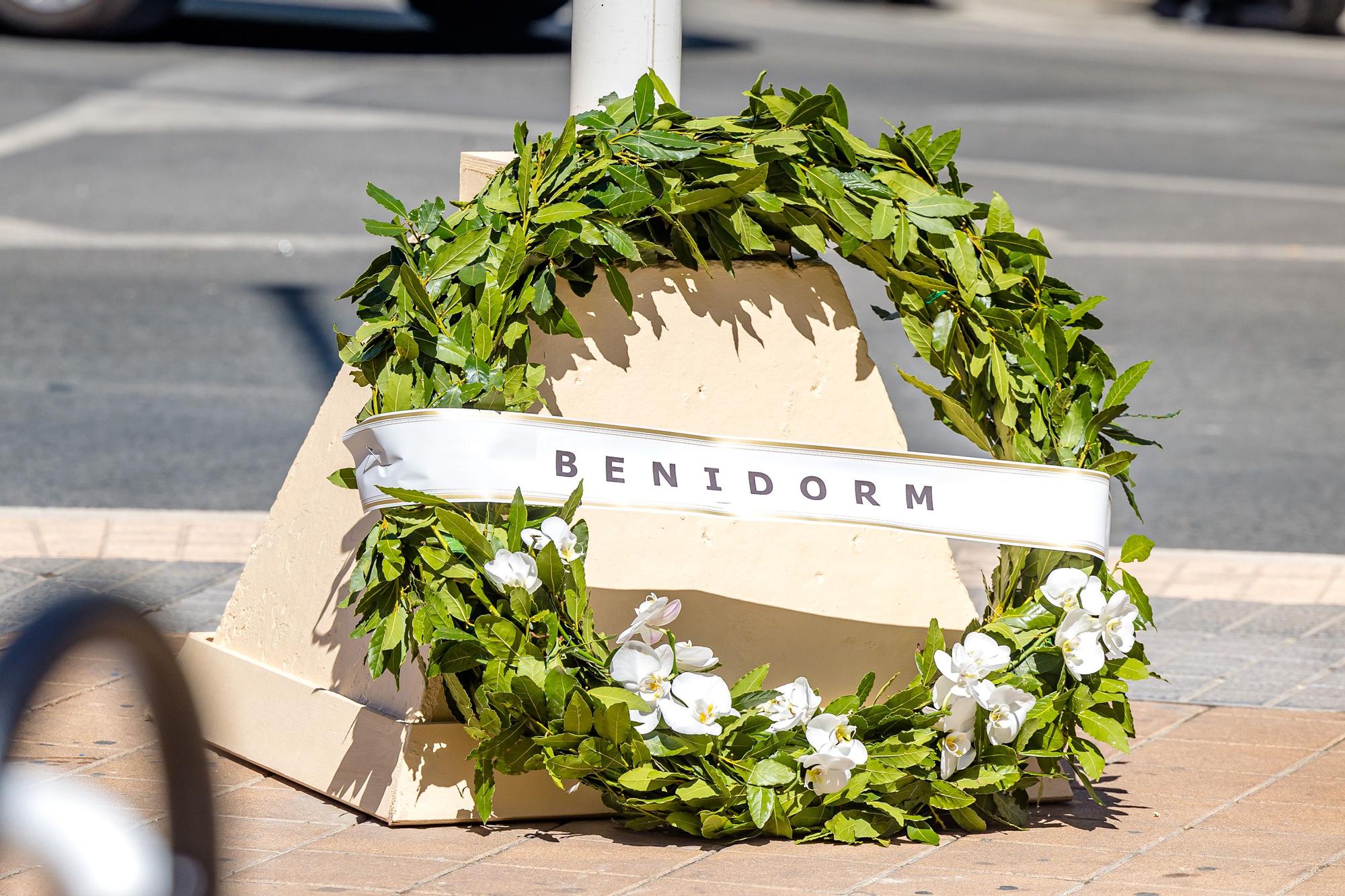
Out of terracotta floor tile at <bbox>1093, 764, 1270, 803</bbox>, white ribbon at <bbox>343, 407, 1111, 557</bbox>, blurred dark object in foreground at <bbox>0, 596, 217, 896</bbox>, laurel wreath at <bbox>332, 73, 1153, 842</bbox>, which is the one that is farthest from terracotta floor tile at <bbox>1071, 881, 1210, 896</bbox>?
blurred dark object in foreground at <bbox>0, 596, 217, 896</bbox>

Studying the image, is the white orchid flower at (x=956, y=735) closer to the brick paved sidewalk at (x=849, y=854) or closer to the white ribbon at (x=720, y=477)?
the brick paved sidewalk at (x=849, y=854)

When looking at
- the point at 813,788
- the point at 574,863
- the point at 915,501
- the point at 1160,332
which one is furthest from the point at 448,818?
the point at 1160,332

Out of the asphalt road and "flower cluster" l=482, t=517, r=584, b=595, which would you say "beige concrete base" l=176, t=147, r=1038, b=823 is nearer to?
"flower cluster" l=482, t=517, r=584, b=595

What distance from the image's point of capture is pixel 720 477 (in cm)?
367

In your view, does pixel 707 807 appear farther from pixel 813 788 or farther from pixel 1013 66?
pixel 1013 66

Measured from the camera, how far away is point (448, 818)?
142 inches

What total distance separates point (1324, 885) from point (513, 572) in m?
1.59

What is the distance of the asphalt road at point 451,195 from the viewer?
7137 millimetres

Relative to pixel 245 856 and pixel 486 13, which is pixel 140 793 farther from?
pixel 486 13

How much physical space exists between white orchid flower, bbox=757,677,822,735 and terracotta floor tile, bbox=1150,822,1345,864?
2.37ft

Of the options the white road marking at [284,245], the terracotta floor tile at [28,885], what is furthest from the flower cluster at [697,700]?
the white road marking at [284,245]

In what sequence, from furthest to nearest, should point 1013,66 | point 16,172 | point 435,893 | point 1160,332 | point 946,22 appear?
point 946,22 → point 1013,66 → point 16,172 → point 1160,332 → point 435,893

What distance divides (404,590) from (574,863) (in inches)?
23.6

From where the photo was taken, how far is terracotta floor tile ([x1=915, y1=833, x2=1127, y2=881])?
11.3 ft
